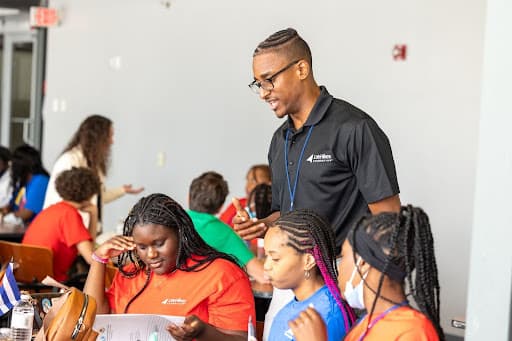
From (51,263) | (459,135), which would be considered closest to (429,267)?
(51,263)

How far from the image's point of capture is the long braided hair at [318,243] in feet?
8.59

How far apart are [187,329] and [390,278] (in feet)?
2.51

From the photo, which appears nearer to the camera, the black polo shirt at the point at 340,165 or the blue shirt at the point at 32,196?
the black polo shirt at the point at 340,165

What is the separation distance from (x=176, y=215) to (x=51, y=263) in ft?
6.29

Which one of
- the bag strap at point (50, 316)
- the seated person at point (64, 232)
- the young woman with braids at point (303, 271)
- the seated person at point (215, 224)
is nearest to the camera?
the bag strap at point (50, 316)

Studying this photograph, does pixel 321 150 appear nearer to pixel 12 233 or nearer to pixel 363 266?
pixel 363 266

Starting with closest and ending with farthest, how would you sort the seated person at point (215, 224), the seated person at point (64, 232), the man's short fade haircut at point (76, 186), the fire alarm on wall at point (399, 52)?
1. the seated person at point (215, 224)
2. the seated person at point (64, 232)
3. the man's short fade haircut at point (76, 186)
4. the fire alarm on wall at point (399, 52)

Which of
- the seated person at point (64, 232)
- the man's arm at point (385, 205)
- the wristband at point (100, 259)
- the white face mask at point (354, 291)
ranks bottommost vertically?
the seated person at point (64, 232)

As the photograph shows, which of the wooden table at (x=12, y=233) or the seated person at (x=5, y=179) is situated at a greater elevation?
the seated person at (x=5, y=179)

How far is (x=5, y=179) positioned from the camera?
7.40 meters

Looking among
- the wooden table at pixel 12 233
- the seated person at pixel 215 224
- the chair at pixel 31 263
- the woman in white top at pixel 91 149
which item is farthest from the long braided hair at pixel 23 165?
the seated person at pixel 215 224

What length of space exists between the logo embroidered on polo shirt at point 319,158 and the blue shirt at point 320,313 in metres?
0.57

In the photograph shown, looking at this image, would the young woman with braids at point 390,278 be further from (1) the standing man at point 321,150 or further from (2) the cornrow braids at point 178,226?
(2) the cornrow braids at point 178,226

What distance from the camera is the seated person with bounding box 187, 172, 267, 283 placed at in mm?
4594
